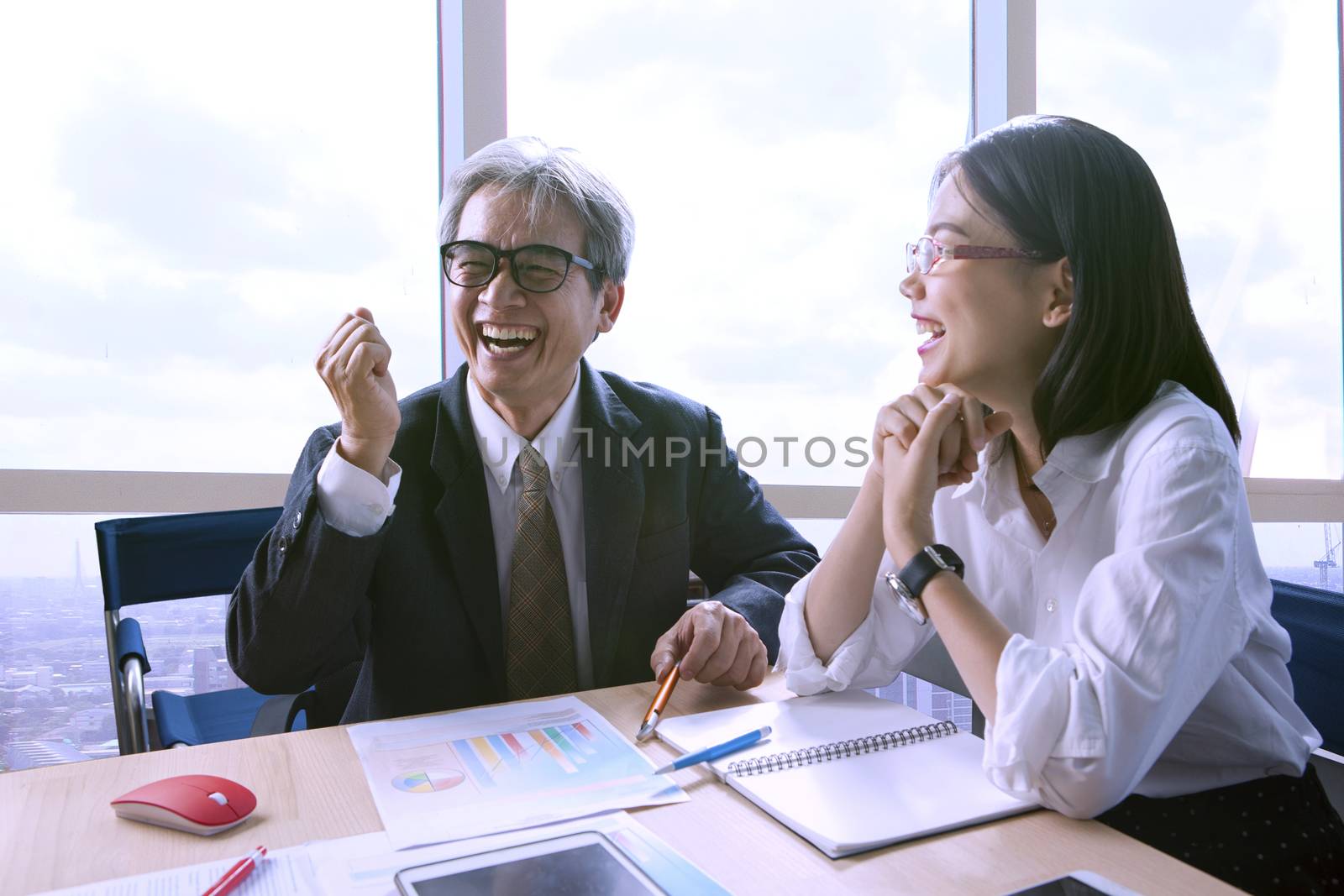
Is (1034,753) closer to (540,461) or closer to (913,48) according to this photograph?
(540,461)

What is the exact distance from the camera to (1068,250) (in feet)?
3.75

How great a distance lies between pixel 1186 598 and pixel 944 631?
24cm

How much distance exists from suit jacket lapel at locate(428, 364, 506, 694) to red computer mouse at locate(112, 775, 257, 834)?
1.88 feet

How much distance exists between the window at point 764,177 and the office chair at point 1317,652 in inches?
63.1

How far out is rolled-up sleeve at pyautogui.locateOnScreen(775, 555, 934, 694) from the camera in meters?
1.17

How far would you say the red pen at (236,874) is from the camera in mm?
673

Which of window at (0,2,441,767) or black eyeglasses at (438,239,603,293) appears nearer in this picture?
black eyeglasses at (438,239,603,293)

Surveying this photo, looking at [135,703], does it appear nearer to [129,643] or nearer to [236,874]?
[129,643]

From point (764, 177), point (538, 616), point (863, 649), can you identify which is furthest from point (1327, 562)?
point (538, 616)

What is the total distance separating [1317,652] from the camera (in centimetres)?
121

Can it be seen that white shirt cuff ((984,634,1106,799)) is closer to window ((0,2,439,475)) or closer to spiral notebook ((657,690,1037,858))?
spiral notebook ((657,690,1037,858))

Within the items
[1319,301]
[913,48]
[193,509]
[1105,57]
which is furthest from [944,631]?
[1319,301]

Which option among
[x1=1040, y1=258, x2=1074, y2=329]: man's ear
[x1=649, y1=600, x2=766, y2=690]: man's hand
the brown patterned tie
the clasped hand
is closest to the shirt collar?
the brown patterned tie

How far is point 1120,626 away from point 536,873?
0.60 meters
